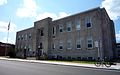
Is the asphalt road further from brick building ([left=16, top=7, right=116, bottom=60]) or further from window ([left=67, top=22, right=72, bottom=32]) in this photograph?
window ([left=67, top=22, right=72, bottom=32])

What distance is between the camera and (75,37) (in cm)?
3052

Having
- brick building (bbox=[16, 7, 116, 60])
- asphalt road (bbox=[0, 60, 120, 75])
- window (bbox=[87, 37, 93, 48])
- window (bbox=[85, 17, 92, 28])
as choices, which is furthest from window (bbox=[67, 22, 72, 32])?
asphalt road (bbox=[0, 60, 120, 75])

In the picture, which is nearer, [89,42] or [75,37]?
[89,42]

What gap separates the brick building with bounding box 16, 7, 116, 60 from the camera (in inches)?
1061

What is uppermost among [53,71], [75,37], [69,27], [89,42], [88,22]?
[88,22]

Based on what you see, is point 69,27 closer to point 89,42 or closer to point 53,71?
point 89,42

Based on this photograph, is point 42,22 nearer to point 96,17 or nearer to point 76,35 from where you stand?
point 76,35

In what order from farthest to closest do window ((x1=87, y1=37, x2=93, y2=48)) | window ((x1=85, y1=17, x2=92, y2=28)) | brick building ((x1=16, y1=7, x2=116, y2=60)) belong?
1. window ((x1=85, y1=17, x2=92, y2=28))
2. window ((x1=87, y1=37, x2=93, y2=48))
3. brick building ((x1=16, y1=7, x2=116, y2=60))

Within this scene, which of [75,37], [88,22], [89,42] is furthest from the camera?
[75,37]

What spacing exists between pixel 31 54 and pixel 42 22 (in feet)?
32.5

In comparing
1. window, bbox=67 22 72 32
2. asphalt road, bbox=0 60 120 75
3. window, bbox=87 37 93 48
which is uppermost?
window, bbox=67 22 72 32

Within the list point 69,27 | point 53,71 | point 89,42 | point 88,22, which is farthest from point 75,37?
point 53,71

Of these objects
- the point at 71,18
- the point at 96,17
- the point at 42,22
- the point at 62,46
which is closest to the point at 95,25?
the point at 96,17

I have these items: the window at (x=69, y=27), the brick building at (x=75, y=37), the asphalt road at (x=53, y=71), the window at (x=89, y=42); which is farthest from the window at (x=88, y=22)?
the asphalt road at (x=53, y=71)
